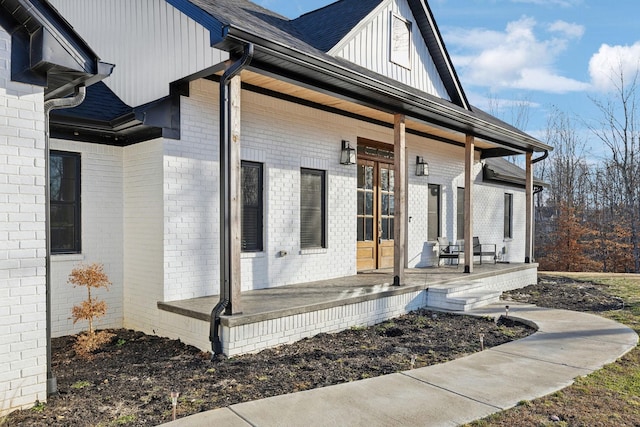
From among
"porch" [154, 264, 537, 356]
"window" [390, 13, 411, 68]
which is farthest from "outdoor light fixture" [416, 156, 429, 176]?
"porch" [154, 264, 537, 356]

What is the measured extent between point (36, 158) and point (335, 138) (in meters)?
5.40

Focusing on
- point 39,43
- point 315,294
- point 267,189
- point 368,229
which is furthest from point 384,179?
point 39,43

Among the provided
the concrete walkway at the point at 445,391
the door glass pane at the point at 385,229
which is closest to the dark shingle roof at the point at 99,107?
the concrete walkway at the point at 445,391

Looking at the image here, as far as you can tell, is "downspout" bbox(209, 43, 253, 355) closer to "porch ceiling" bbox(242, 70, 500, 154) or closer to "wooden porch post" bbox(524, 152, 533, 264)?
"porch ceiling" bbox(242, 70, 500, 154)

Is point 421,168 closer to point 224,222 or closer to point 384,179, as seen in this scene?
point 384,179

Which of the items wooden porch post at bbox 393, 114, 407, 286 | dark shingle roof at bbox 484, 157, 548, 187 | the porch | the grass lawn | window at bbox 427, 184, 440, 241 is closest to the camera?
the grass lawn

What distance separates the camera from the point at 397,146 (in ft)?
25.0

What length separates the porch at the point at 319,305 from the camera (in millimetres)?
5230

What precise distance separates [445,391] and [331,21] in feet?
24.0

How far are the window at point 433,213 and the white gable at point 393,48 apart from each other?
2.32 meters

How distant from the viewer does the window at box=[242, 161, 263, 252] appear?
7008mm

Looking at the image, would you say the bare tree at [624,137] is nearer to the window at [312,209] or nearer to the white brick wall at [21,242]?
the window at [312,209]

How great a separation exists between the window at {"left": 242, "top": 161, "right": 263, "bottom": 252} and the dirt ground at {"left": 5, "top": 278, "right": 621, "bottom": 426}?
194cm

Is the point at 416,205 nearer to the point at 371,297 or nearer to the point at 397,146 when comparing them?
the point at 397,146
